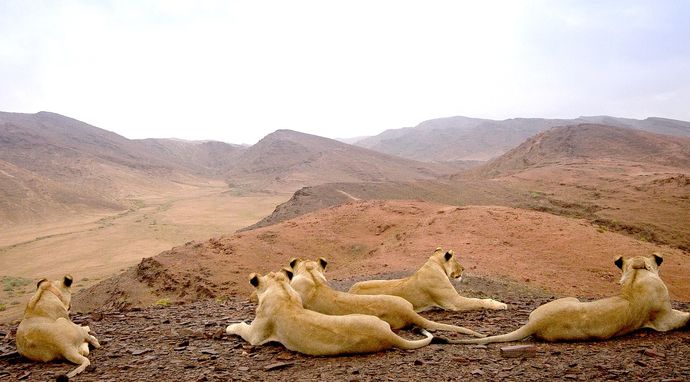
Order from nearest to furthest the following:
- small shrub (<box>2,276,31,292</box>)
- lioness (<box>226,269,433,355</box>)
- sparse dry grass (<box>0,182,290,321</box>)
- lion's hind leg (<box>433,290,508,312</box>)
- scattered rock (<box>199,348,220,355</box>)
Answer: lioness (<box>226,269,433,355</box>) < scattered rock (<box>199,348,220,355</box>) < lion's hind leg (<box>433,290,508,312</box>) < small shrub (<box>2,276,31,292</box>) < sparse dry grass (<box>0,182,290,321</box>)

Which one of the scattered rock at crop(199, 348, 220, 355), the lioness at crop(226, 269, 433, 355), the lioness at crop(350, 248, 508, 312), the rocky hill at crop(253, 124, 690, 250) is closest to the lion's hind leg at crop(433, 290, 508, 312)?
the lioness at crop(350, 248, 508, 312)

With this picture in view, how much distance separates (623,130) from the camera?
2830 inches

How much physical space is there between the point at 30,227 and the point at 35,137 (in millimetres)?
61949

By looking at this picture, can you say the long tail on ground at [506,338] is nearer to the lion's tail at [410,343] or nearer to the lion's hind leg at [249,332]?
the lion's tail at [410,343]

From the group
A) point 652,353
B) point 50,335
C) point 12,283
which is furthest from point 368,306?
point 12,283

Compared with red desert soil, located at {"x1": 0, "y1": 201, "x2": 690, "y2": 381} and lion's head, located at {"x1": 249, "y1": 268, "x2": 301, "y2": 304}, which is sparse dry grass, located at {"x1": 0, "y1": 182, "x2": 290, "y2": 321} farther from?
lion's head, located at {"x1": 249, "y1": 268, "x2": 301, "y2": 304}

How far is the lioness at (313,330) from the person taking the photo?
5.55 m

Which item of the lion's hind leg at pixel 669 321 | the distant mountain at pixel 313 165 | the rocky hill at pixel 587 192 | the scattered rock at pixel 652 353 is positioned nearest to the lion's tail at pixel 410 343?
the scattered rock at pixel 652 353

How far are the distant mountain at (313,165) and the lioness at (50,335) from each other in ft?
225

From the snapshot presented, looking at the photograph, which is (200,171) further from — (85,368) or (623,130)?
(85,368)

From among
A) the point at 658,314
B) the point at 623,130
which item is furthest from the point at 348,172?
the point at 658,314

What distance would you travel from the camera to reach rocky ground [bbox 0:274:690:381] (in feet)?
15.7

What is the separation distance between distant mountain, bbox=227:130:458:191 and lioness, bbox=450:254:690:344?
69.8m

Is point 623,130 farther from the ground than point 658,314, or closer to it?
farther from the ground
